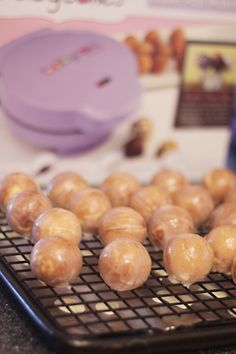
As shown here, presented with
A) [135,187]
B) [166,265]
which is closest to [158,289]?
[166,265]

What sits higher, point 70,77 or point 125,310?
point 70,77

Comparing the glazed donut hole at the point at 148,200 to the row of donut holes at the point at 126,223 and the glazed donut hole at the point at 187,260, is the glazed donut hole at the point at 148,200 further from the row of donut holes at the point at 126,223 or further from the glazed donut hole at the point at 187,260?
the glazed donut hole at the point at 187,260

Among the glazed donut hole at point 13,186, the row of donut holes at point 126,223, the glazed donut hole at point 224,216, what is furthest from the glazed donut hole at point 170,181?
the glazed donut hole at point 13,186

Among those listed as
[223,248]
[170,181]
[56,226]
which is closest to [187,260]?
[223,248]

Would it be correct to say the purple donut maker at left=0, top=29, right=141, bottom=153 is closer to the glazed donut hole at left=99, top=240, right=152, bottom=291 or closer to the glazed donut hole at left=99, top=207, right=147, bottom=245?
the glazed donut hole at left=99, top=207, right=147, bottom=245

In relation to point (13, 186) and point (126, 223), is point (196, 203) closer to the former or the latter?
point (126, 223)

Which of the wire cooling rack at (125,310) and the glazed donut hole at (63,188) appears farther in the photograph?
the glazed donut hole at (63,188)

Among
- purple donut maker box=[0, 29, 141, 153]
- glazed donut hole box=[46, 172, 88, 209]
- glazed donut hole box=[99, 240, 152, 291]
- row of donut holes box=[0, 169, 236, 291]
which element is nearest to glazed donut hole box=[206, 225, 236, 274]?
row of donut holes box=[0, 169, 236, 291]
